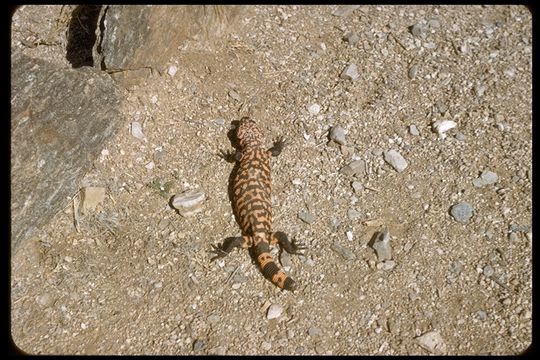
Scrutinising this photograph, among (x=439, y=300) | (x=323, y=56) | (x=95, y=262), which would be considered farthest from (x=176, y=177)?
(x=439, y=300)

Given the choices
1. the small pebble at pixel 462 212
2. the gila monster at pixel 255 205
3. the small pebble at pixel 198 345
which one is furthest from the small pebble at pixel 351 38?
the small pebble at pixel 198 345

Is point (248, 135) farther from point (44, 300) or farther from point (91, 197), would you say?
point (44, 300)

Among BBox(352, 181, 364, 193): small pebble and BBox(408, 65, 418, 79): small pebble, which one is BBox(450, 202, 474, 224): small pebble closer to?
BBox(352, 181, 364, 193): small pebble

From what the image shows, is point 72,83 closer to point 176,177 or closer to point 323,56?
point 176,177

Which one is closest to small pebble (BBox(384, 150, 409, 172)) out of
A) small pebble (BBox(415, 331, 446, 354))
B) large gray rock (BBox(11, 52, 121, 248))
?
small pebble (BBox(415, 331, 446, 354))

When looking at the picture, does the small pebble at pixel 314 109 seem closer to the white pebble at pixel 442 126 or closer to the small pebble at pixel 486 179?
the white pebble at pixel 442 126

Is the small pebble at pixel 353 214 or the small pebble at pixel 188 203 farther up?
the small pebble at pixel 188 203

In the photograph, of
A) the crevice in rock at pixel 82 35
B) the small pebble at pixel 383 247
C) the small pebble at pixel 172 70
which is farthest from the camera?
the crevice in rock at pixel 82 35
